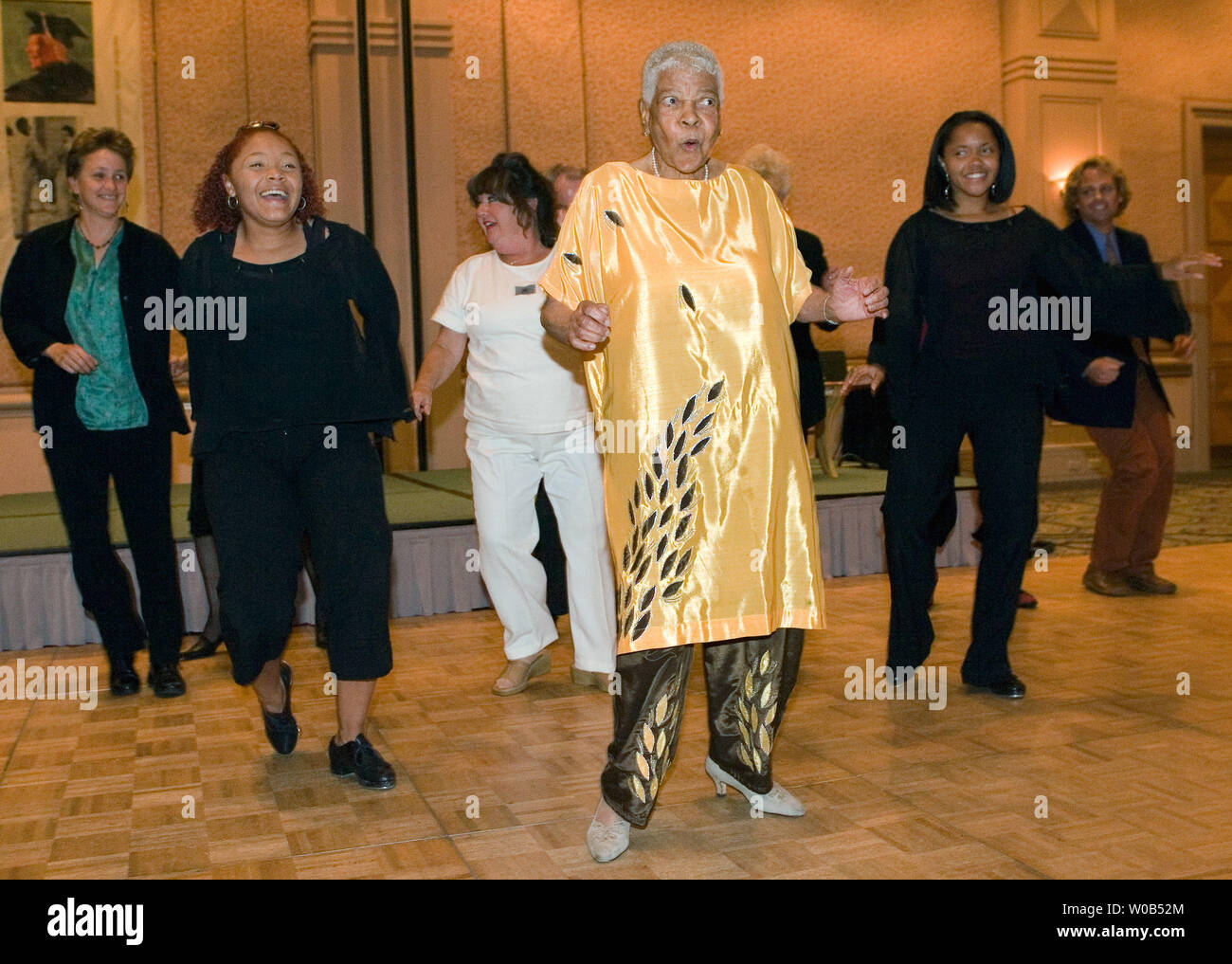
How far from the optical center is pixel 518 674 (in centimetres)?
Result: 404

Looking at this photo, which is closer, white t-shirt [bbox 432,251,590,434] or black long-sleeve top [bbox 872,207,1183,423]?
black long-sleeve top [bbox 872,207,1183,423]

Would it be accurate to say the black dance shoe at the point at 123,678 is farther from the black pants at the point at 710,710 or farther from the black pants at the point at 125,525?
the black pants at the point at 710,710

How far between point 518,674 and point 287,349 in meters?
1.52

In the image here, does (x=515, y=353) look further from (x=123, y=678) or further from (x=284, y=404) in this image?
(x=123, y=678)

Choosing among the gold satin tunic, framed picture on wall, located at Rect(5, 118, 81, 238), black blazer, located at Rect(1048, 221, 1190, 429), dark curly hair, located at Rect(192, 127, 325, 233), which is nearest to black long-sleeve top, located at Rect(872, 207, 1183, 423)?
black blazer, located at Rect(1048, 221, 1190, 429)

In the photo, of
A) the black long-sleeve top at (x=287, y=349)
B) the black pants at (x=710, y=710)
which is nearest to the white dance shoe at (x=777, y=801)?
the black pants at (x=710, y=710)

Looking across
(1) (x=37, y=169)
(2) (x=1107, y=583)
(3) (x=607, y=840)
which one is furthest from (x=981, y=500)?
(1) (x=37, y=169)

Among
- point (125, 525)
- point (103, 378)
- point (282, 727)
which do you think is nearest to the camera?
point (282, 727)

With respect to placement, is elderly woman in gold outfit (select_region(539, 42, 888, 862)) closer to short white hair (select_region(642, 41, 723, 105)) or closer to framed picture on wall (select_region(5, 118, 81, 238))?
short white hair (select_region(642, 41, 723, 105))

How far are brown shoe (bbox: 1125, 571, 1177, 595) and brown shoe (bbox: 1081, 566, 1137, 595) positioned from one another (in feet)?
0.06

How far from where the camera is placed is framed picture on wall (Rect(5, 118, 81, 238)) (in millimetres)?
7684

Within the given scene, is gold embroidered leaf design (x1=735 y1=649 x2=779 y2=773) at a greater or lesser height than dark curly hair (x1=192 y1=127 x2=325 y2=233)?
lesser

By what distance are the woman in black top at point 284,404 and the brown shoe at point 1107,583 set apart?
3.43 metres

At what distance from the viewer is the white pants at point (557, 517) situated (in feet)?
12.8
